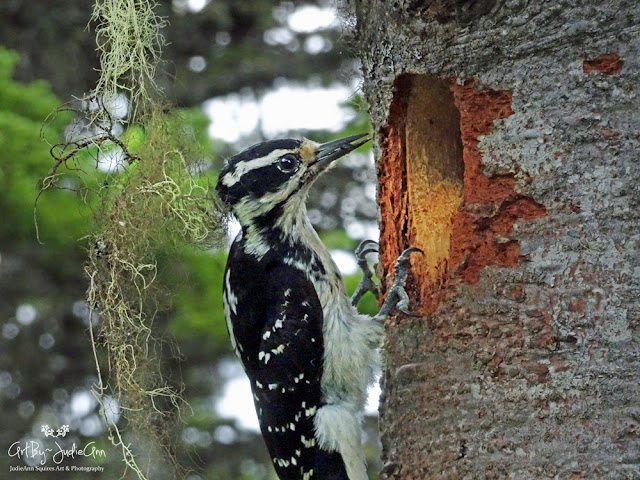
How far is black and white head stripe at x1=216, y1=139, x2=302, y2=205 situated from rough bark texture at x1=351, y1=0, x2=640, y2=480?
0.86 meters

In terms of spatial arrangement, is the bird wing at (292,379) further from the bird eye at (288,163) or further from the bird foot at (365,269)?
the bird foot at (365,269)

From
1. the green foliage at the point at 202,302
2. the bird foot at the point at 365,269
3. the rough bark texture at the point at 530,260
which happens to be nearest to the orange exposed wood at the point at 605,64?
the rough bark texture at the point at 530,260

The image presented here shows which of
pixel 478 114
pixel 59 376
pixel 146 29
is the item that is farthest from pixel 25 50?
pixel 478 114

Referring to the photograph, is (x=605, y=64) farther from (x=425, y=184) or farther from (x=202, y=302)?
(x=202, y=302)

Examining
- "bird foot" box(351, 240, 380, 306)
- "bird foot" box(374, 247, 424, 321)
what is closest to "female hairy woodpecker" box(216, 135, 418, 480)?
"bird foot" box(374, 247, 424, 321)

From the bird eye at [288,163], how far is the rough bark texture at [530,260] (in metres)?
Result: 0.86

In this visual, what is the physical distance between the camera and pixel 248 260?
405 cm

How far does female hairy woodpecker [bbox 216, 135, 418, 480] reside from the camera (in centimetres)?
379

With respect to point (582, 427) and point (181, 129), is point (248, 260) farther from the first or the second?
point (582, 427)

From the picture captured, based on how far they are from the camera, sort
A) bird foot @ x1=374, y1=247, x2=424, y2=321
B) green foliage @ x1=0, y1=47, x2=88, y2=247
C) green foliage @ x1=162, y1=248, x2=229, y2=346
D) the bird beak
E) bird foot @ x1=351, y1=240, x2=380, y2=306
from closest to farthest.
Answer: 1. bird foot @ x1=374, y1=247, x2=424, y2=321
2. the bird beak
3. bird foot @ x1=351, y1=240, x2=380, y2=306
4. green foliage @ x1=0, y1=47, x2=88, y2=247
5. green foliage @ x1=162, y1=248, x2=229, y2=346

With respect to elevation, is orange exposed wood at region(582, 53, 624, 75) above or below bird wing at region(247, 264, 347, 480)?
above

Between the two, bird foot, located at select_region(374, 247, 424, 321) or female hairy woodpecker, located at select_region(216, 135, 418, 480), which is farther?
female hairy woodpecker, located at select_region(216, 135, 418, 480)

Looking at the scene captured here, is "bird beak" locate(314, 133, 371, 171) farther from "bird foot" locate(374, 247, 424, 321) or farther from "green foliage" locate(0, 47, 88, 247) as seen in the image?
"green foliage" locate(0, 47, 88, 247)

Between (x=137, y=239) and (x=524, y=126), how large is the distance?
1.65 metres
